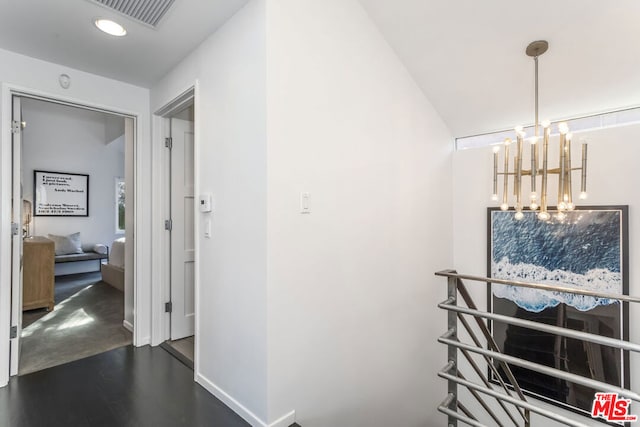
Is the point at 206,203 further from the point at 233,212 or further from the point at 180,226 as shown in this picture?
the point at 180,226

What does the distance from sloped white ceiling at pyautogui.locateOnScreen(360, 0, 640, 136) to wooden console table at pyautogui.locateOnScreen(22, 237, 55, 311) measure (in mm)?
4605

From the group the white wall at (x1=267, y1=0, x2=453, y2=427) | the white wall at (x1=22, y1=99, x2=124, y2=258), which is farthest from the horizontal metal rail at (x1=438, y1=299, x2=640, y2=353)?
the white wall at (x1=22, y1=99, x2=124, y2=258)

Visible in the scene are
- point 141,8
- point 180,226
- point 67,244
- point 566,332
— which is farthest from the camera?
point 67,244

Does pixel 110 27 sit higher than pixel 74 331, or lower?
higher

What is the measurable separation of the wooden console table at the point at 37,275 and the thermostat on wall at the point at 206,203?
3177 millimetres

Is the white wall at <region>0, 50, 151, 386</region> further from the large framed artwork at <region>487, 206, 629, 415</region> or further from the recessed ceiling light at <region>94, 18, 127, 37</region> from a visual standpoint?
the large framed artwork at <region>487, 206, 629, 415</region>

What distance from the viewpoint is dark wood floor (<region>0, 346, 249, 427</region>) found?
184 centimetres

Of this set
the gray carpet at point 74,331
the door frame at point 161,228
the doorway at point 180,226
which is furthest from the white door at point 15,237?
the doorway at point 180,226

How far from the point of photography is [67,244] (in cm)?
576

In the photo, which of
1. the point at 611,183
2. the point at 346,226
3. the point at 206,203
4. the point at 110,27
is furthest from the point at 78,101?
the point at 611,183

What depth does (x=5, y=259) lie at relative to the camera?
224cm

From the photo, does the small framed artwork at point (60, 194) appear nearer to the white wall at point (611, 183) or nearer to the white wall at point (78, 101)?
the white wall at point (78, 101)

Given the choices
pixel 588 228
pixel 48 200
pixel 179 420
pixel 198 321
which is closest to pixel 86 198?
pixel 48 200

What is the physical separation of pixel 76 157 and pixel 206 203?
5.64 meters
